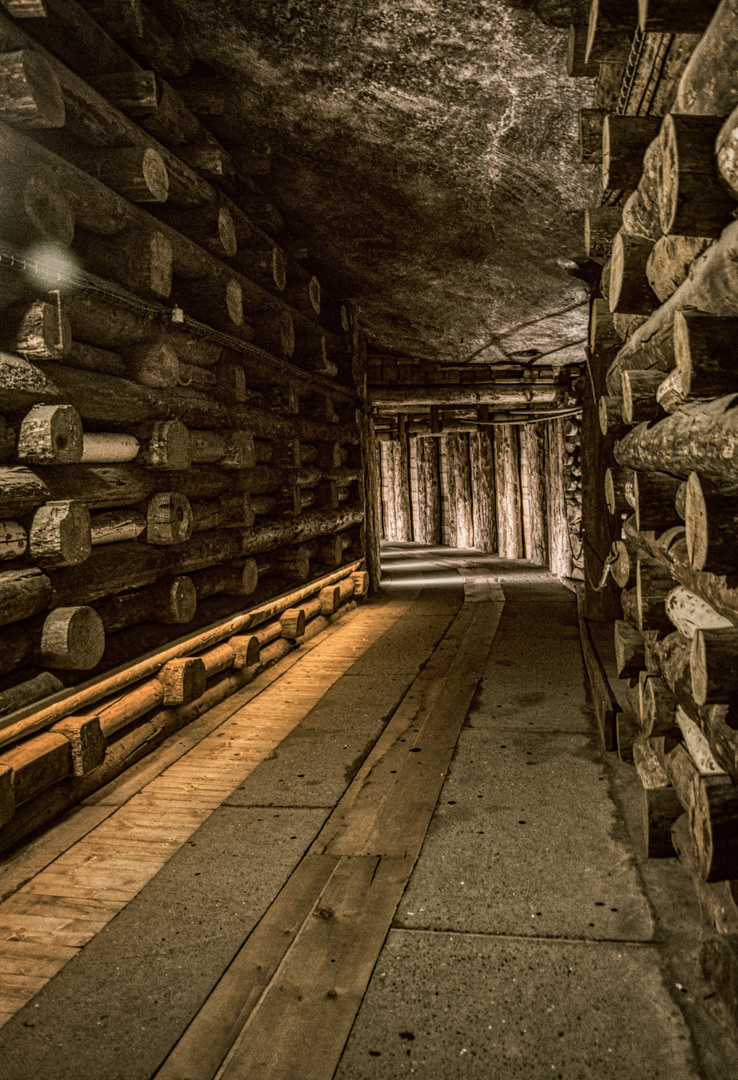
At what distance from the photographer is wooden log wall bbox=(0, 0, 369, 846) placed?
3377 millimetres

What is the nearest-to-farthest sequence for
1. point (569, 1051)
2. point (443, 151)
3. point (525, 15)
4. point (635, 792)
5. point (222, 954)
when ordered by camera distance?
1. point (569, 1051)
2. point (222, 954)
3. point (635, 792)
4. point (525, 15)
5. point (443, 151)

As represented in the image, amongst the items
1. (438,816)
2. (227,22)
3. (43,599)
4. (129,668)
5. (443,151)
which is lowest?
(438,816)

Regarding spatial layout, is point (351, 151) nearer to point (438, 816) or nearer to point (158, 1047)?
point (438, 816)

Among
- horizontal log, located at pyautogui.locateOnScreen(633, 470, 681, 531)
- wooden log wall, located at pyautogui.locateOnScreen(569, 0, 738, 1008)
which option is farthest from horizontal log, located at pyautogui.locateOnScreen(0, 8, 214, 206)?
horizontal log, located at pyautogui.locateOnScreen(633, 470, 681, 531)

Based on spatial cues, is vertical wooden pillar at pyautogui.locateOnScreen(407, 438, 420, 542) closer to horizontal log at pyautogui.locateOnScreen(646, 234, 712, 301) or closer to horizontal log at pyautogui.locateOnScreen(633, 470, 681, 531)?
horizontal log at pyautogui.locateOnScreen(633, 470, 681, 531)

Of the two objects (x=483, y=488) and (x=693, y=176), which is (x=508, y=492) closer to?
(x=483, y=488)

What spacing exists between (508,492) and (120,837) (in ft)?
41.9

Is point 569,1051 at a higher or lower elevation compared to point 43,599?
lower

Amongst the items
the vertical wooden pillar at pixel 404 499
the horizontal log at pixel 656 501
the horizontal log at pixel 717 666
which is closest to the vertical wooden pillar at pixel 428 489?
the vertical wooden pillar at pixel 404 499

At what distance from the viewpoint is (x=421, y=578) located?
12.9 meters

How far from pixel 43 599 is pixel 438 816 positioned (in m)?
2.24

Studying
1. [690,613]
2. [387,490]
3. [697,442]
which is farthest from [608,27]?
[387,490]

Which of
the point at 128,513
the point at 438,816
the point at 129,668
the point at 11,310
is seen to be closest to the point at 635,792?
the point at 438,816

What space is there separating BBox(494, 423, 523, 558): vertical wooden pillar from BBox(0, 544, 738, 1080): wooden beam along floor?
33.5 ft
